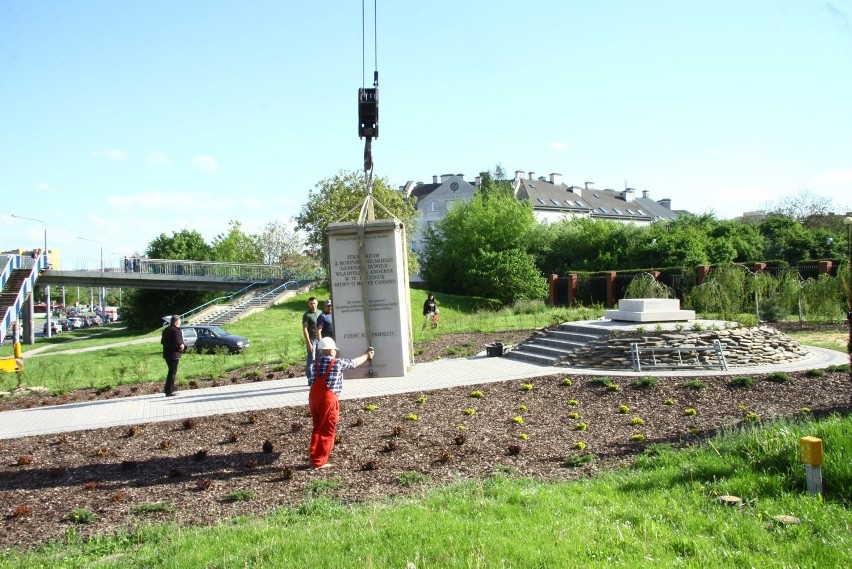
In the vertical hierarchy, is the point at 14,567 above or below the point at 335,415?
below

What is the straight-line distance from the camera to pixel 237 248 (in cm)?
6856

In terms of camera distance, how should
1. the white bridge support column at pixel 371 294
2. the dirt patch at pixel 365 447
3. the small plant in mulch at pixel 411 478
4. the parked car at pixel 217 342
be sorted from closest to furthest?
the dirt patch at pixel 365 447, the small plant in mulch at pixel 411 478, the white bridge support column at pixel 371 294, the parked car at pixel 217 342

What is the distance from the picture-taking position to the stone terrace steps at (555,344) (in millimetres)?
17344

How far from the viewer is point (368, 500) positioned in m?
7.20

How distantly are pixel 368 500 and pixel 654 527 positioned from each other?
2.94 meters

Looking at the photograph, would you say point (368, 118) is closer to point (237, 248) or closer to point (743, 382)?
point (743, 382)

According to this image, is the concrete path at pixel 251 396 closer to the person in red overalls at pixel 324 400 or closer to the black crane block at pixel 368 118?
the person in red overalls at pixel 324 400

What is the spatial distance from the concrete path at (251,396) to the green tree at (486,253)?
1439 inches

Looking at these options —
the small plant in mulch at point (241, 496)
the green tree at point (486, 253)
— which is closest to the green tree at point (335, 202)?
the green tree at point (486, 253)

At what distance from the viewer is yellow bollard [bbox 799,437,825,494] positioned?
5.66 metres

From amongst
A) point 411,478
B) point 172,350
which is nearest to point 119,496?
point 411,478

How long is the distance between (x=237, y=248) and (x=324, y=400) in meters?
62.2

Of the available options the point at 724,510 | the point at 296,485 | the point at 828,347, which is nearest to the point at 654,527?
the point at 724,510

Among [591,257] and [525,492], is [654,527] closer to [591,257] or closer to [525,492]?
[525,492]
